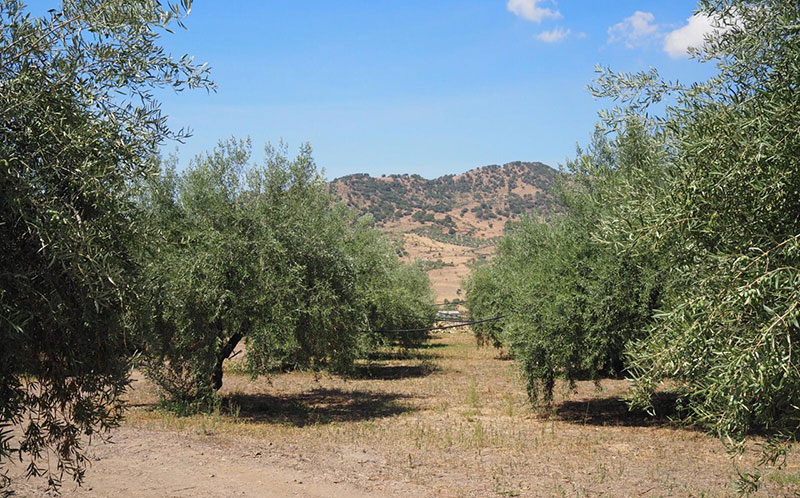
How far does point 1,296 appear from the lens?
3.88 metres

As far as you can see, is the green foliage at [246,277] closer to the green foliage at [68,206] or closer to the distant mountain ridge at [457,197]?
the green foliage at [68,206]

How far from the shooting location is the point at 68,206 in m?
4.28

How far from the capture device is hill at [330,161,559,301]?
363ft

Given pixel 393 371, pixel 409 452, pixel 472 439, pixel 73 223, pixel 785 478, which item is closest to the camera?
pixel 73 223

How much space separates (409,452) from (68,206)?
1014 cm

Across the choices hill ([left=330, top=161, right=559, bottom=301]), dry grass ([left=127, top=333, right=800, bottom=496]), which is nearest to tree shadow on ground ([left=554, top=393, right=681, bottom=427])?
dry grass ([left=127, top=333, right=800, bottom=496])

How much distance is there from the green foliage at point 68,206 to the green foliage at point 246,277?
32.7 ft

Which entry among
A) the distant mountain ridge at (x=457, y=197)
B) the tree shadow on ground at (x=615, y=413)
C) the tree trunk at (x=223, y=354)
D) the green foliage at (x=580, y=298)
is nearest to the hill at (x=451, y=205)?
the distant mountain ridge at (x=457, y=197)

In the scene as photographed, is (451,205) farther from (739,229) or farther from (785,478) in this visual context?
(739,229)

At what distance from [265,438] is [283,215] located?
5969 millimetres

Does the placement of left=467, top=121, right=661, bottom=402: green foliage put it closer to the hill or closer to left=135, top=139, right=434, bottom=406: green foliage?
left=135, top=139, right=434, bottom=406: green foliage

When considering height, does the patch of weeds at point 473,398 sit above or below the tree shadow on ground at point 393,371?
above

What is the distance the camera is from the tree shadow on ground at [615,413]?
16.6 metres

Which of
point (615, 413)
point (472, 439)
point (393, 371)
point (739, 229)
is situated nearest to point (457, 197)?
point (393, 371)
